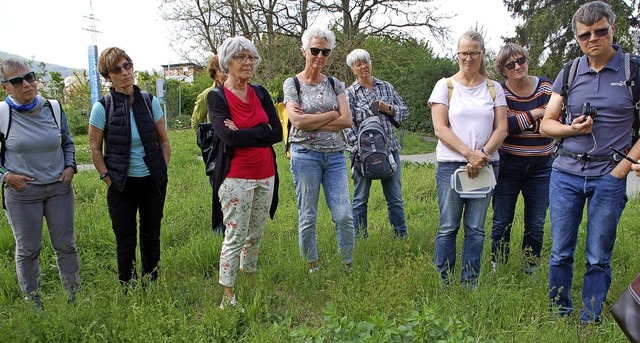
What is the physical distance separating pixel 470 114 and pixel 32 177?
3.18 metres

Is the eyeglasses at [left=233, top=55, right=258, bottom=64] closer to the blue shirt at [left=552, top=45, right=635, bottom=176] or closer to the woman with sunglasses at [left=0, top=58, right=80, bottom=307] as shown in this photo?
the woman with sunglasses at [left=0, top=58, right=80, bottom=307]

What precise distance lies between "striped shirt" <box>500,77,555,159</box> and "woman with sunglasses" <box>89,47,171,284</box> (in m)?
2.76

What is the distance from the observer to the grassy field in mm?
2670

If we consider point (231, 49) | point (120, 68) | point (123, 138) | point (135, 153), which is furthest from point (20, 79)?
point (231, 49)

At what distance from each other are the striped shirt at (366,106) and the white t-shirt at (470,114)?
3.88 ft

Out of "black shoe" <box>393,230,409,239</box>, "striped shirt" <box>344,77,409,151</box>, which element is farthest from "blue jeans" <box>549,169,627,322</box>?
"striped shirt" <box>344,77,409,151</box>

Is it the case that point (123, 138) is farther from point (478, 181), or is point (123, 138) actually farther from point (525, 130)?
point (525, 130)

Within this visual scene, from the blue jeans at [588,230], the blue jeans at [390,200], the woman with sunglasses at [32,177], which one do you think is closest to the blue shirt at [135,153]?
the woman with sunglasses at [32,177]

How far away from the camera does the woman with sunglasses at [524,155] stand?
3770mm

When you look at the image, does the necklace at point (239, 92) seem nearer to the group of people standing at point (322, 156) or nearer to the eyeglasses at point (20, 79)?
the group of people standing at point (322, 156)

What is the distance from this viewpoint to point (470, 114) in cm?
343

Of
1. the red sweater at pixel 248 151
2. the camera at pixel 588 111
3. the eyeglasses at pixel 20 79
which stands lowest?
the red sweater at pixel 248 151

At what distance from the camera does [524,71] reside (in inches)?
149

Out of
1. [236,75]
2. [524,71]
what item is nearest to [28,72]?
[236,75]
